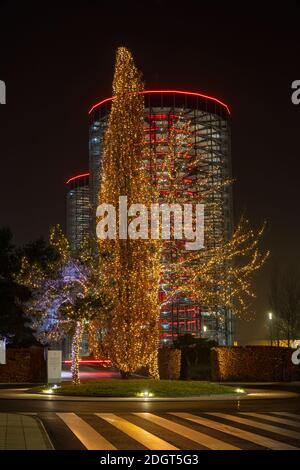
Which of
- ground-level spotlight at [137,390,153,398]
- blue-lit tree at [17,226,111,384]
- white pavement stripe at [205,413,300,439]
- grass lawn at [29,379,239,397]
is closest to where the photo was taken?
white pavement stripe at [205,413,300,439]

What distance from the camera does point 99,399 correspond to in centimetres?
2517

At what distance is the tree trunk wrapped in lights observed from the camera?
90.4 feet

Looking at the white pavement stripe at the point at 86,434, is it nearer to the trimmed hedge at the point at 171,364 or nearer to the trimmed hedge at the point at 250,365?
the trimmed hedge at the point at 171,364

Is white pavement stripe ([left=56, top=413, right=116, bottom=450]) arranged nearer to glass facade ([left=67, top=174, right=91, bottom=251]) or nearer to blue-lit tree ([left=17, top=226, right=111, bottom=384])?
blue-lit tree ([left=17, top=226, right=111, bottom=384])

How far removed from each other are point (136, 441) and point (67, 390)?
48.1 ft

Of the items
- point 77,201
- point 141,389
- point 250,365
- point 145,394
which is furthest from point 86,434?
point 77,201

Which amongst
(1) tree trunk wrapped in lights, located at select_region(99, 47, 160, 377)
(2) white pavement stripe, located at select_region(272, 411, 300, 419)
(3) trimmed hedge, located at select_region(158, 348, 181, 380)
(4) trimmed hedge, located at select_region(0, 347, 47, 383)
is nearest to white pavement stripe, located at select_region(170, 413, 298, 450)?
(2) white pavement stripe, located at select_region(272, 411, 300, 419)

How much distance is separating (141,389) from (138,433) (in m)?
12.1

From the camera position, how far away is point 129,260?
27.9m

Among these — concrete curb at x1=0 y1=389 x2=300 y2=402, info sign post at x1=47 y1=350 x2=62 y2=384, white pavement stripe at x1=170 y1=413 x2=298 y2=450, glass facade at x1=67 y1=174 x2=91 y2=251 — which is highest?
glass facade at x1=67 y1=174 x2=91 y2=251

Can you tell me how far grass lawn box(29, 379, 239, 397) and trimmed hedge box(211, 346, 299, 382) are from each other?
11.4 m

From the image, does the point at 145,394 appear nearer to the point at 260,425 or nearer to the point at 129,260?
the point at 129,260
